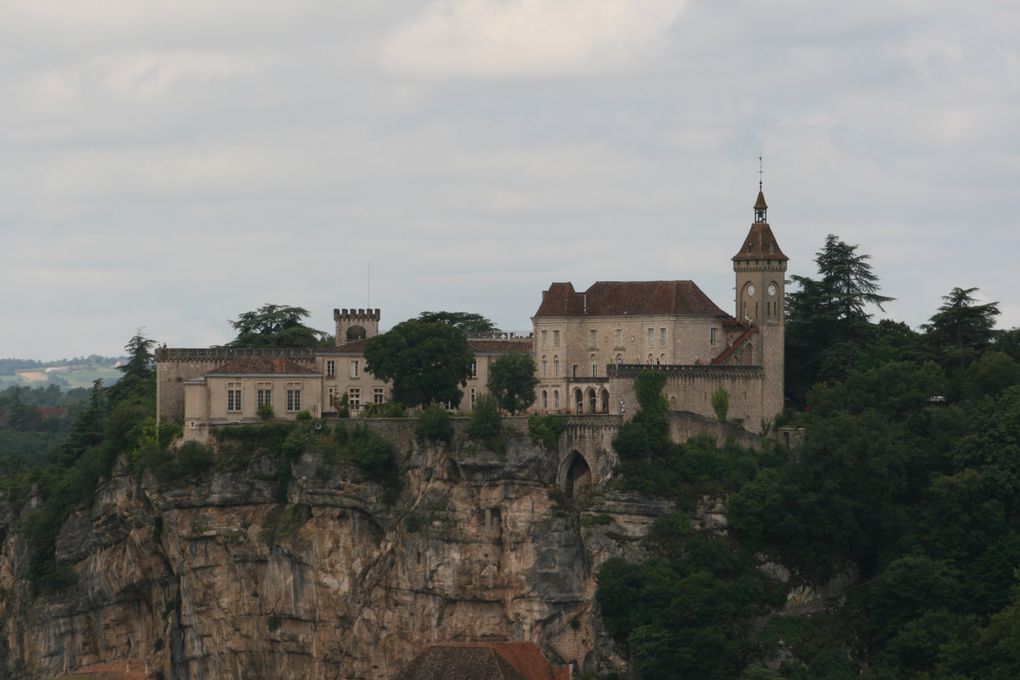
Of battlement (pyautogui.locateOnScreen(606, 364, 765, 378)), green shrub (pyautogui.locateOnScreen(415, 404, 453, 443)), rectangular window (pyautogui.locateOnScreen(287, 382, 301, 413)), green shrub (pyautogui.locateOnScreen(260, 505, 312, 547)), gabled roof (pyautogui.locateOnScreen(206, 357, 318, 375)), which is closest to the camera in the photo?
battlement (pyautogui.locateOnScreen(606, 364, 765, 378))

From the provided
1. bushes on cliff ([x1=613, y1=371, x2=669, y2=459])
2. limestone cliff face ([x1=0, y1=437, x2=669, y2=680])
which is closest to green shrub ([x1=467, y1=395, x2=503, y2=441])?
limestone cliff face ([x1=0, y1=437, x2=669, y2=680])

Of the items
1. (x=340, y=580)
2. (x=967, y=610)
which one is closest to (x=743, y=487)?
→ (x=967, y=610)

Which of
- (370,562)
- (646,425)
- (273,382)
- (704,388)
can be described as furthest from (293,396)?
(704,388)

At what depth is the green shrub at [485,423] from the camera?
94375mm

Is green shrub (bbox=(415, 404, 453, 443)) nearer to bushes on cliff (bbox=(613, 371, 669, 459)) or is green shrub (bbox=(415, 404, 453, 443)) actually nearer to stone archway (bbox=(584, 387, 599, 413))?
stone archway (bbox=(584, 387, 599, 413))

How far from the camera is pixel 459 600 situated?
9462cm

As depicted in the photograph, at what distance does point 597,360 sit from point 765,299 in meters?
7.88

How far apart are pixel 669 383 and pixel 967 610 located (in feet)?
56.4

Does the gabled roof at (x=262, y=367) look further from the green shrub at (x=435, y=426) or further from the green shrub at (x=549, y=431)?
the green shrub at (x=549, y=431)

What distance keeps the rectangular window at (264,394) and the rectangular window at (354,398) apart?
148 inches

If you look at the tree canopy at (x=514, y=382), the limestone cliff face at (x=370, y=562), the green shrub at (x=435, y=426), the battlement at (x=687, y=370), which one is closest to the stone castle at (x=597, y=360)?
the battlement at (x=687, y=370)

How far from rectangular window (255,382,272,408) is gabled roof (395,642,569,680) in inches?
675

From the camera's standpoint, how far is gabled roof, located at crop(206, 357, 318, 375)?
323 feet

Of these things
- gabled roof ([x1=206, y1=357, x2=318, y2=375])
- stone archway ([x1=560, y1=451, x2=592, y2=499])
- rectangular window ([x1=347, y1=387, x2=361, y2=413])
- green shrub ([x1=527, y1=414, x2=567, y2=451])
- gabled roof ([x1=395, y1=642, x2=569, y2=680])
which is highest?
gabled roof ([x1=206, y1=357, x2=318, y2=375])
